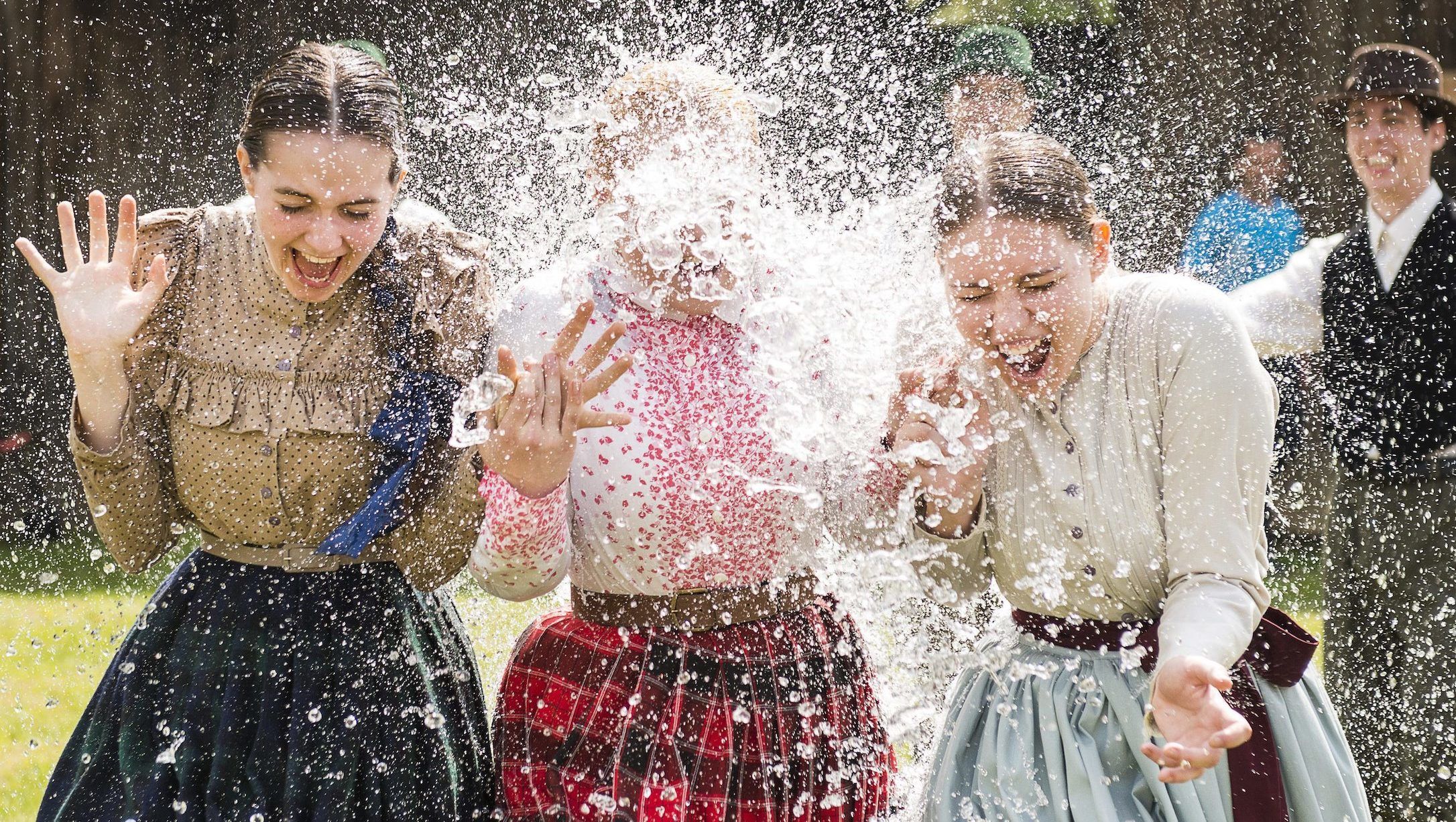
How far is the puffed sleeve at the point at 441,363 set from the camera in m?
2.80

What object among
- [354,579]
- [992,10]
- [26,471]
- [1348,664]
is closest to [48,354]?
[26,471]

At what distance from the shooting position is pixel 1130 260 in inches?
278

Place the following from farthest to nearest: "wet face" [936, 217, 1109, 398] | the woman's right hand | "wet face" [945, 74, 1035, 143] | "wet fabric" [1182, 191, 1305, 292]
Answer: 1. "wet fabric" [1182, 191, 1305, 292]
2. "wet face" [945, 74, 1035, 143]
3. the woman's right hand
4. "wet face" [936, 217, 1109, 398]

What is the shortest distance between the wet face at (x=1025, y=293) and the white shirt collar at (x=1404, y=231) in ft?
6.54

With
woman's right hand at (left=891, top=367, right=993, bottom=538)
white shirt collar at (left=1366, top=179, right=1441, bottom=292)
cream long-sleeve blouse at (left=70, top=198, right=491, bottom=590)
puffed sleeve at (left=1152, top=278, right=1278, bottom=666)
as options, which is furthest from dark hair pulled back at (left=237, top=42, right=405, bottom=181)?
white shirt collar at (left=1366, top=179, right=1441, bottom=292)

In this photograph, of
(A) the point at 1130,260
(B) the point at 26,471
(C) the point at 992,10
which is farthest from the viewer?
(B) the point at 26,471

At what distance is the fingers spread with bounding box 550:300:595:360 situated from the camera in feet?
8.28

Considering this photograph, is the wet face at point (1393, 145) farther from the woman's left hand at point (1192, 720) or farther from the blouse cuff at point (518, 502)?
the blouse cuff at point (518, 502)

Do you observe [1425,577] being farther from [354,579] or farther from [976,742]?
[354,579]

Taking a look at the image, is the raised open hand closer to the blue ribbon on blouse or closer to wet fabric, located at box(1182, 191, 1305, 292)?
the blue ribbon on blouse

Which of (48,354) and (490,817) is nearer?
(490,817)

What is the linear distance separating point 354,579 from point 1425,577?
309cm

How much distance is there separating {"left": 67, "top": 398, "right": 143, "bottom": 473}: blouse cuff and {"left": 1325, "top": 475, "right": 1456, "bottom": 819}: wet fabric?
3.40 m

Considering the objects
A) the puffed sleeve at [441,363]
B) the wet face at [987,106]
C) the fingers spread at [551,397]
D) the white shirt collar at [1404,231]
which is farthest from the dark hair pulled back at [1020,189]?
the white shirt collar at [1404,231]
